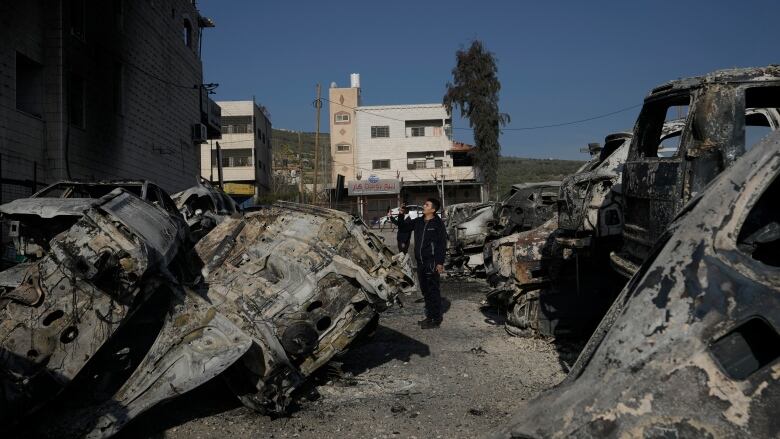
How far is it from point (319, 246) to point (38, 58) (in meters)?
12.0

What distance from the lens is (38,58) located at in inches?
536

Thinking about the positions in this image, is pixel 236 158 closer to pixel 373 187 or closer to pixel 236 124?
pixel 236 124

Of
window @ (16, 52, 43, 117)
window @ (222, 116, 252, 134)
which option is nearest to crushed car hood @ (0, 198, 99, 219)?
window @ (16, 52, 43, 117)

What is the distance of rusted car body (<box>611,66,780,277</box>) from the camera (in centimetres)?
400

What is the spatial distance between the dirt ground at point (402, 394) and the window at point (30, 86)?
11.3 m

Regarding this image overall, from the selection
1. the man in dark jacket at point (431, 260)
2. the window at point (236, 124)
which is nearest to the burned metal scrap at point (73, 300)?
the man in dark jacket at point (431, 260)

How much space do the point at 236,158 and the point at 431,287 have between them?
42.3 metres

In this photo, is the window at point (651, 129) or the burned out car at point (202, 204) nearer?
the window at point (651, 129)

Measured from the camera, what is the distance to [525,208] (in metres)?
10.9

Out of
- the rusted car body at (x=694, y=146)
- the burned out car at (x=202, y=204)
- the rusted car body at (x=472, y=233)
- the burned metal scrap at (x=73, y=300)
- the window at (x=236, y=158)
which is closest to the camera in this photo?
the burned metal scrap at (x=73, y=300)

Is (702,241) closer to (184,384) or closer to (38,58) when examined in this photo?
(184,384)

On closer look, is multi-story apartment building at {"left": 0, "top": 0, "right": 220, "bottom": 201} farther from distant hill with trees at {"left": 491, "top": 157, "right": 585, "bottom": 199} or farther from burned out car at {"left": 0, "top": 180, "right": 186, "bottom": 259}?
distant hill with trees at {"left": 491, "top": 157, "right": 585, "bottom": 199}

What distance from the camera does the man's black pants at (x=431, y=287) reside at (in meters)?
7.62

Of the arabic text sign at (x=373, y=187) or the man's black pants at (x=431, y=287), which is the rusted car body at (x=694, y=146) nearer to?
the man's black pants at (x=431, y=287)
